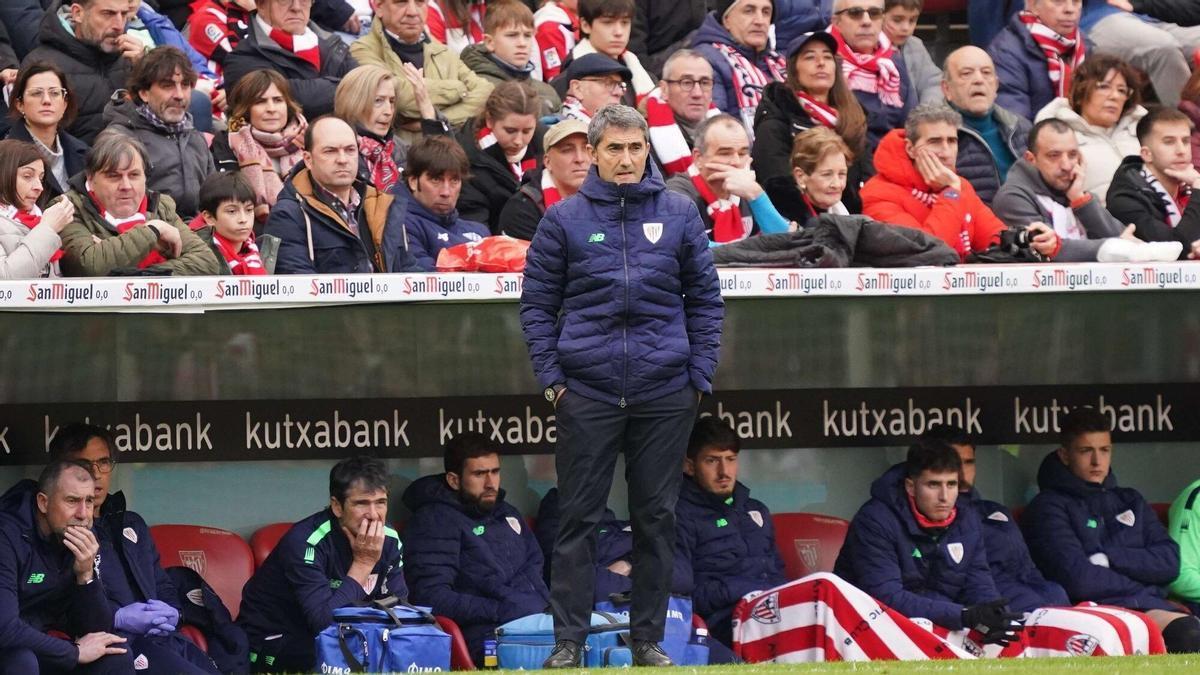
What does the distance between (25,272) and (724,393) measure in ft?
10.7

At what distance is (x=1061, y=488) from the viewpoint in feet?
30.1

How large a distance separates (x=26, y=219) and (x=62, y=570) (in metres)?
1.39

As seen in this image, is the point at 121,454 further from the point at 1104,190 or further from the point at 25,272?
the point at 1104,190

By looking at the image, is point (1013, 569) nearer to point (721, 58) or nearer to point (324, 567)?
point (324, 567)

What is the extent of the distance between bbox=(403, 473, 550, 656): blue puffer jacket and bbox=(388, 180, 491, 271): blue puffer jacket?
0.97 metres

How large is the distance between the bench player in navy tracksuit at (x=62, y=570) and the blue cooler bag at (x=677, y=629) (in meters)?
1.90

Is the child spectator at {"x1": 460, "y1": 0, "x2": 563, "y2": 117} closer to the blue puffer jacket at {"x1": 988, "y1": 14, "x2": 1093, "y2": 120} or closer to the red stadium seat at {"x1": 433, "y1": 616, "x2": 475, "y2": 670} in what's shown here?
the blue puffer jacket at {"x1": 988, "y1": 14, "x2": 1093, "y2": 120}

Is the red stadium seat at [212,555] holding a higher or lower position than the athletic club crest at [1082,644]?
higher

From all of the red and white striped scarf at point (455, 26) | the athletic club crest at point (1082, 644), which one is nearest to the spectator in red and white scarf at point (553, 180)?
the red and white striped scarf at point (455, 26)

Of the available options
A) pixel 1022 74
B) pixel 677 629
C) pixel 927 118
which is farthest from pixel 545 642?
pixel 1022 74

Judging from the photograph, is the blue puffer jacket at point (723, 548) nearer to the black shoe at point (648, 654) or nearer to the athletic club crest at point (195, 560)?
the black shoe at point (648, 654)

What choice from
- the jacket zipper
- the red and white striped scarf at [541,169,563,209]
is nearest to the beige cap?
the red and white striped scarf at [541,169,563,209]

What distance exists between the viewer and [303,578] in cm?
788

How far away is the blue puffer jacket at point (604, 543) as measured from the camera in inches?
323
